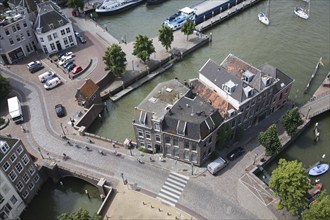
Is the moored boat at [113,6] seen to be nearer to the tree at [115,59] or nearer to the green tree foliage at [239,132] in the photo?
the tree at [115,59]

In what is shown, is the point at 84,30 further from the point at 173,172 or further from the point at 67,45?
the point at 173,172

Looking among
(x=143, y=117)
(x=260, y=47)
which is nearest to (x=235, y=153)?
(x=143, y=117)

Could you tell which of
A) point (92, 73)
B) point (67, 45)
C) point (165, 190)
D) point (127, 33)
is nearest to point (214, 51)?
point (127, 33)

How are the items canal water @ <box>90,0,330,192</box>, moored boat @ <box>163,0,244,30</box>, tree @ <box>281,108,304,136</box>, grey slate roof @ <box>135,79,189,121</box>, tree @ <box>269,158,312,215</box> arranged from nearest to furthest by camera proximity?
tree @ <box>269,158,312,215</box> < grey slate roof @ <box>135,79,189,121</box> < tree @ <box>281,108,304,136</box> < canal water @ <box>90,0,330,192</box> < moored boat @ <box>163,0,244,30</box>

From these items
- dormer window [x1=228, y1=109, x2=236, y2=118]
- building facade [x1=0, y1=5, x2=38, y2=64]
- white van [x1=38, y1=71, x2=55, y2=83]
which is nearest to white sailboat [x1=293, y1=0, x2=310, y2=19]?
dormer window [x1=228, y1=109, x2=236, y2=118]

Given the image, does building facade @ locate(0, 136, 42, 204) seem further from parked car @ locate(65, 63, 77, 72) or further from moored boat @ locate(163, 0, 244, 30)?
Result: moored boat @ locate(163, 0, 244, 30)
